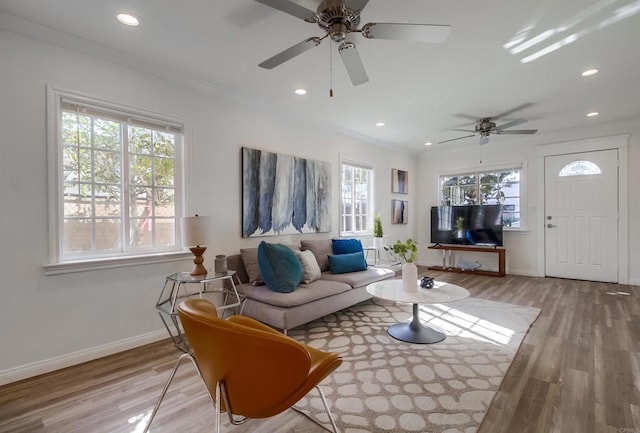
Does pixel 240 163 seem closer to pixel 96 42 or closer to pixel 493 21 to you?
pixel 96 42

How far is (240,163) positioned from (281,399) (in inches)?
112

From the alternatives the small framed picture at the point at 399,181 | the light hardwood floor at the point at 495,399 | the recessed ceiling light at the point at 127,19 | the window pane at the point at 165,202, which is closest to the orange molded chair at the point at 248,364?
the light hardwood floor at the point at 495,399

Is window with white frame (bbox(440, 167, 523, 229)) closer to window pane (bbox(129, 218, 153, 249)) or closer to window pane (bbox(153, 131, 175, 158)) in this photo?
window pane (bbox(153, 131, 175, 158))

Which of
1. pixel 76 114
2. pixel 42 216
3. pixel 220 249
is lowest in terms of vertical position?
pixel 220 249

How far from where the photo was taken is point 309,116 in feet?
14.4

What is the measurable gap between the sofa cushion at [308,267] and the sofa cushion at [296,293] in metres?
0.07

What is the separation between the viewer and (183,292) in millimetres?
3076

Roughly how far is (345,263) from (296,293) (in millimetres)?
1109

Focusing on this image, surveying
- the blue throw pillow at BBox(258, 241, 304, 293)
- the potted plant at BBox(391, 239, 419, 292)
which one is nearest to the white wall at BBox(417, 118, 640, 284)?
the potted plant at BBox(391, 239, 419, 292)

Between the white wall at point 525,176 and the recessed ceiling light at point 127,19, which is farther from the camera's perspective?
the white wall at point 525,176

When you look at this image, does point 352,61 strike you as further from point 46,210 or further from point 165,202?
point 46,210

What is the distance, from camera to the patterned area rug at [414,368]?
5.85 feet

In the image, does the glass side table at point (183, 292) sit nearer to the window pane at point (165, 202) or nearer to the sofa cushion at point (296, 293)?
the sofa cushion at point (296, 293)

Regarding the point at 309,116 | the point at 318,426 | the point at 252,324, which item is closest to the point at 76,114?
the point at 252,324
